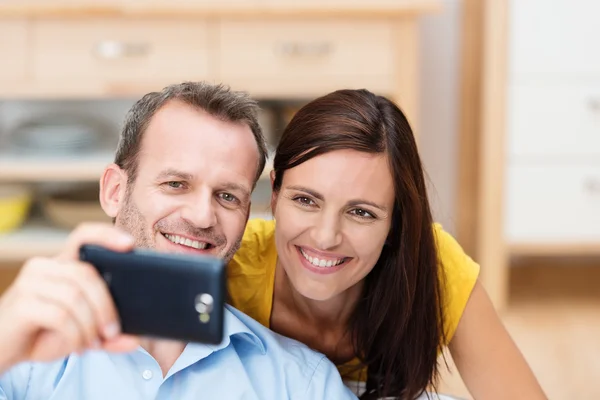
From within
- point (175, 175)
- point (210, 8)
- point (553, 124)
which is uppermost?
point (210, 8)

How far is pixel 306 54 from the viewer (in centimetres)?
251

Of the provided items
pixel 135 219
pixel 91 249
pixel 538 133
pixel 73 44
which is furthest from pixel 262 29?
pixel 91 249

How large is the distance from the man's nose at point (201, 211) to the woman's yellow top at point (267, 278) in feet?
1.07

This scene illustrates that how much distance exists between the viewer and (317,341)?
1.44m

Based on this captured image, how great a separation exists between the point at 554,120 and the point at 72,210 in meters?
1.48

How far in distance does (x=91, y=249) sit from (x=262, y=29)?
5.97 feet

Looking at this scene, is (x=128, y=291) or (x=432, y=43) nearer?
(x=128, y=291)

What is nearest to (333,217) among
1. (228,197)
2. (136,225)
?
(228,197)

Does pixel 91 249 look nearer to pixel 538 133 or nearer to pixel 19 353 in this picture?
pixel 19 353

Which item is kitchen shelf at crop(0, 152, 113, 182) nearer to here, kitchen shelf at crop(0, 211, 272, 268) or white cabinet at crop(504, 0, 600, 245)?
kitchen shelf at crop(0, 211, 272, 268)

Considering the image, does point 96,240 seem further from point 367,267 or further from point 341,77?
point 341,77

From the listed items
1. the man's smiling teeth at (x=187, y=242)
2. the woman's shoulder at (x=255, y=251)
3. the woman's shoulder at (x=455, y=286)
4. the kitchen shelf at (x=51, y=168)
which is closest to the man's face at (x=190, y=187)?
the man's smiling teeth at (x=187, y=242)

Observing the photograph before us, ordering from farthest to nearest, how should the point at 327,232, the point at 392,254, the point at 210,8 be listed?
the point at 210,8 → the point at 392,254 → the point at 327,232

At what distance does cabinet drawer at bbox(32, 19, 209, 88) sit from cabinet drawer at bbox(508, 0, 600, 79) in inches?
36.3
